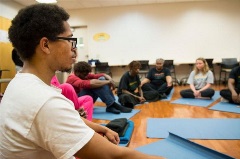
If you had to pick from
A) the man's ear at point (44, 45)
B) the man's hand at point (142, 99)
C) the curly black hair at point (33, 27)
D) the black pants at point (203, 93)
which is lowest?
the man's hand at point (142, 99)

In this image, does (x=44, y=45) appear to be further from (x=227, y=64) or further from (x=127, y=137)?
(x=227, y=64)

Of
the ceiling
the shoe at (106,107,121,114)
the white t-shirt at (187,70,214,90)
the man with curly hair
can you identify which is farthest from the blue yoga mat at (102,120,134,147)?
the ceiling

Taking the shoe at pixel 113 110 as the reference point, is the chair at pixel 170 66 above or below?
above

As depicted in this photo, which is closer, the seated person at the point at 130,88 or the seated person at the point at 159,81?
the seated person at the point at 130,88

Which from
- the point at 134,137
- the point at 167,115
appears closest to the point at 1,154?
the point at 134,137

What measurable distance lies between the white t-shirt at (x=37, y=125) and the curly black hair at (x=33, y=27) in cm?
15

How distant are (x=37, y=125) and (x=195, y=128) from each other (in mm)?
2354

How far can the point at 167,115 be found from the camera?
3322 millimetres

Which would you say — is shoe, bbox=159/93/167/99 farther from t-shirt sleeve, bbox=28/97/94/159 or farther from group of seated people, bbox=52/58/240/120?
t-shirt sleeve, bbox=28/97/94/159

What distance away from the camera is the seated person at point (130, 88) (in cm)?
390

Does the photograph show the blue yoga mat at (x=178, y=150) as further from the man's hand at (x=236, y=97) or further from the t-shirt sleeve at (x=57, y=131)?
the man's hand at (x=236, y=97)

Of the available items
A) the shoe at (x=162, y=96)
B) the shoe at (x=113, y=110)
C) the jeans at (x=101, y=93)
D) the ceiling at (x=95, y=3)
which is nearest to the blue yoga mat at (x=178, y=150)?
the shoe at (x=113, y=110)

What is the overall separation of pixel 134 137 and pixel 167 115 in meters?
1.08

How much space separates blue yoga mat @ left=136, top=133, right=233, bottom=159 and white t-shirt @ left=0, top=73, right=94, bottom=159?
142 centimetres
